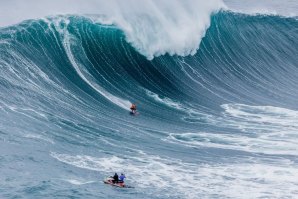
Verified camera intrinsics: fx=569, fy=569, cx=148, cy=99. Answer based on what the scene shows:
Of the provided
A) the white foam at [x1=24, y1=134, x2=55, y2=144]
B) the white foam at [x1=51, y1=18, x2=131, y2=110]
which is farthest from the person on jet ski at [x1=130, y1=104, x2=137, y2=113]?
the white foam at [x1=24, y1=134, x2=55, y2=144]

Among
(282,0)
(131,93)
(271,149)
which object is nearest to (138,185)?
(271,149)

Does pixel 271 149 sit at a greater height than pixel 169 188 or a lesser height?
greater

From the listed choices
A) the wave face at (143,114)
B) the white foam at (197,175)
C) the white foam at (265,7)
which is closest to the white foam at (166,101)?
the wave face at (143,114)

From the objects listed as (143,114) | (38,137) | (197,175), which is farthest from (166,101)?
(197,175)

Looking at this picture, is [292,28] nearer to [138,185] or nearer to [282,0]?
[282,0]

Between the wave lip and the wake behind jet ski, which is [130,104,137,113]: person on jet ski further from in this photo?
the wake behind jet ski

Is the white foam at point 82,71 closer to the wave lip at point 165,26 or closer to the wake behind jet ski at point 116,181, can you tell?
the wave lip at point 165,26

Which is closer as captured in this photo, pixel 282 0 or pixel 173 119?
pixel 173 119
